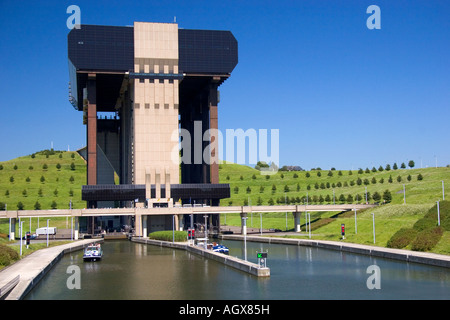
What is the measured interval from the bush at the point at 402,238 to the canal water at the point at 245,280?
23.1 feet

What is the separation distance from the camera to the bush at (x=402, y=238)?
84438mm

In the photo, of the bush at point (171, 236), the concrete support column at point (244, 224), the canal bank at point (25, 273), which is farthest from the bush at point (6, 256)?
the concrete support column at point (244, 224)

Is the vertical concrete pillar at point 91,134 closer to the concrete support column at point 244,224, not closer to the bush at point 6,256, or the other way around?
the concrete support column at point 244,224

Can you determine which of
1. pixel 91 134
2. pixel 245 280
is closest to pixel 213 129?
pixel 91 134

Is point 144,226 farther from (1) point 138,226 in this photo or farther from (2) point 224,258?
(2) point 224,258

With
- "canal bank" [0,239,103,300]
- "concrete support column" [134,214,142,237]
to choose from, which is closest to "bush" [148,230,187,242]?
"concrete support column" [134,214,142,237]

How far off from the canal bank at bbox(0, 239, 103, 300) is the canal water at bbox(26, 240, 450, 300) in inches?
42.2

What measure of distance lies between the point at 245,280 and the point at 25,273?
24492mm

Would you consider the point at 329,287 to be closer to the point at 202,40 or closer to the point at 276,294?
the point at 276,294

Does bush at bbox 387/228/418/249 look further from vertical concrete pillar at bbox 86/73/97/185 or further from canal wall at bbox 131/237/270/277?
vertical concrete pillar at bbox 86/73/97/185

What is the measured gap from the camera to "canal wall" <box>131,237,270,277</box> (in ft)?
206

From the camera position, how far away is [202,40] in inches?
6407

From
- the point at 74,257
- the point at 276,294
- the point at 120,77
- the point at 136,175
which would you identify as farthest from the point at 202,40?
the point at 276,294
